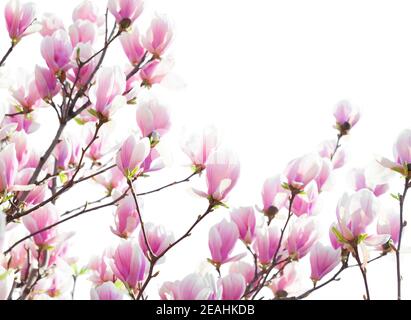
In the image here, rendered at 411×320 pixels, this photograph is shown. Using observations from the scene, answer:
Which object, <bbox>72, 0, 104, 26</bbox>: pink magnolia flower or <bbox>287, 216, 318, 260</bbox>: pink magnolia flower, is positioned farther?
<bbox>72, 0, 104, 26</bbox>: pink magnolia flower

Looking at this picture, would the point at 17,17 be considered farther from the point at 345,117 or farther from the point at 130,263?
the point at 345,117

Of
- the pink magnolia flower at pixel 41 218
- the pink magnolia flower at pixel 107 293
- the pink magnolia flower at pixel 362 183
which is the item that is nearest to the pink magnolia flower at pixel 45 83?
the pink magnolia flower at pixel 41 218

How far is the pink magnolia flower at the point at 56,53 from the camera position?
3.95ft

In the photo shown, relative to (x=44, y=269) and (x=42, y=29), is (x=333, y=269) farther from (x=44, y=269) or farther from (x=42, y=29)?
(x=42, y=29)

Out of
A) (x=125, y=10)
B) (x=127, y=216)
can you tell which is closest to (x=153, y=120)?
(x=127, y=216)

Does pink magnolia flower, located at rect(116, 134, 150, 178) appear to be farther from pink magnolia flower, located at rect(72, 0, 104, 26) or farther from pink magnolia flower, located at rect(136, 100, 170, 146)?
pink magnolia flower, located at rect(72, 0, 104, 26)

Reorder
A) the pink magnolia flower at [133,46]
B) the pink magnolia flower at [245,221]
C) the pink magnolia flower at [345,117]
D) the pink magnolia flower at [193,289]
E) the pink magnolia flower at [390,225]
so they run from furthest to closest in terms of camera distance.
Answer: the pink magnolia flower at [345,117] → the pink magnolia flower at [133,46] → the pink magnolia flower at [245,221] → the pink magnolia flower at [390,225] → the pink magnolia flower at [193,289]

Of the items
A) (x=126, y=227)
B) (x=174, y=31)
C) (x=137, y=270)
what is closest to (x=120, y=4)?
(x=174, y=31)

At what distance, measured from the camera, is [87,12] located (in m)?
1.36

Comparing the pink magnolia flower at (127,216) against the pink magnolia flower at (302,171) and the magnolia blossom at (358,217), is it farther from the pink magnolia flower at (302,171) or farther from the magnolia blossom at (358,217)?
the magnolia blossom at (358,217)

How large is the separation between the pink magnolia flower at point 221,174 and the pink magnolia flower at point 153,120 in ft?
0.54

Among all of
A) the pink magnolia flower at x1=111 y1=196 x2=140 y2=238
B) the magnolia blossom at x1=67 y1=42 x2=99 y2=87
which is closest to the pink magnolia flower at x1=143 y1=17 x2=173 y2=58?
the magnolia blossom at x1=67 y1=42 x2=99 y2=87

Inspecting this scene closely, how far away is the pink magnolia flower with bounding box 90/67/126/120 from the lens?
3.50 ft

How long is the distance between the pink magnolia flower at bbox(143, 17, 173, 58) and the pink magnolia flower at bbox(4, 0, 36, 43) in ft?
0.75
